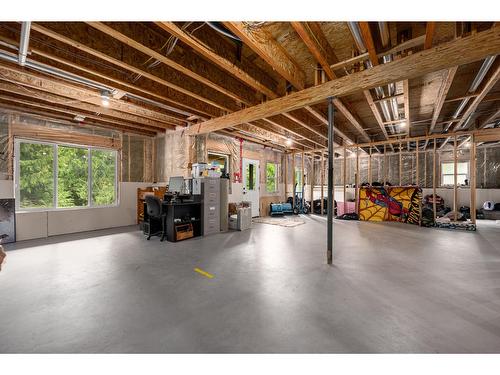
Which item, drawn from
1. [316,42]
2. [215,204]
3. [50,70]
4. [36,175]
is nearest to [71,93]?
[50,70]

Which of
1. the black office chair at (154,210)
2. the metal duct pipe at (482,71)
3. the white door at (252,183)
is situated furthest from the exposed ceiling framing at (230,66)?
the white door at (252,183)

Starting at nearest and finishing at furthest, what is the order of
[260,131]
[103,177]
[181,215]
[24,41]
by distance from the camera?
1. [24,41]
2. [181,215]
3. [103,177]
4. [260,131]

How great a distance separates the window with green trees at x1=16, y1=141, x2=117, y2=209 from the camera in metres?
4.70

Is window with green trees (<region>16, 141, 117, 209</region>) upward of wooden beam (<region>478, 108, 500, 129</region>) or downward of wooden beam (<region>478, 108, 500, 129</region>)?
downward

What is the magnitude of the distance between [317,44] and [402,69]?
114 cm

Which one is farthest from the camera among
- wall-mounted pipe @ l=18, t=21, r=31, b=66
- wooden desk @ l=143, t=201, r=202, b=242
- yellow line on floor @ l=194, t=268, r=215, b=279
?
wooden desk @ l=143, t=201, r=202, b=242

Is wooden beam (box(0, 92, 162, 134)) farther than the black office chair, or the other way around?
the black office chair

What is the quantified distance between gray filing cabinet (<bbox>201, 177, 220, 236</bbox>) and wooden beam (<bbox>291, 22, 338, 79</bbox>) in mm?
3246

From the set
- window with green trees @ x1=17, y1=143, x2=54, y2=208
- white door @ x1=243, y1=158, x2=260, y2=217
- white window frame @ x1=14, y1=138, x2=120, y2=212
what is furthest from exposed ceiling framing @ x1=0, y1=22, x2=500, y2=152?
white door @ x1=243, y1=158, x2=260, y2=217

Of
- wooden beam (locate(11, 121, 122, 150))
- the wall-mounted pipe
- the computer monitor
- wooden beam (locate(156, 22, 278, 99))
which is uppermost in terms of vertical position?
wooden beam (locate(156, 22, 278, 99))

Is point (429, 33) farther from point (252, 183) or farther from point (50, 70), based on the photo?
point (252, 183)

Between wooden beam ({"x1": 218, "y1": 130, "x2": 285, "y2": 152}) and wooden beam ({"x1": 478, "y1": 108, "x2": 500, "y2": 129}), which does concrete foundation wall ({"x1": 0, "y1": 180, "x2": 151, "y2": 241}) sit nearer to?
wooden beam ({"x1": 218, "y1": 130, "x2": 285, "y2": 152})

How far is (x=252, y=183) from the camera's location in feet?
26.1

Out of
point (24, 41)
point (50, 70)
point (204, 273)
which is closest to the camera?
point (24, 41)
